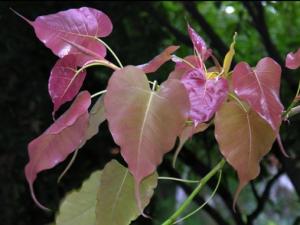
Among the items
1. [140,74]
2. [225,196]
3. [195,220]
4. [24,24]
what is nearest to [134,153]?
[140,74]

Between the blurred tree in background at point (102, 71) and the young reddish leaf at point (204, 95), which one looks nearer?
the young reddish leaf at point (204, 95)

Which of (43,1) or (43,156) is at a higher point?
(43,156)

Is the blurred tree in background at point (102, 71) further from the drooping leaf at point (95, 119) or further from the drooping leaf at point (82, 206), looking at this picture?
the drooping leaf at point (95, 119)

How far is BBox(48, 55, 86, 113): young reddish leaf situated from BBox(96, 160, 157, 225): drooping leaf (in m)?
0.10

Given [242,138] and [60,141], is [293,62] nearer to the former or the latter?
[242,138]

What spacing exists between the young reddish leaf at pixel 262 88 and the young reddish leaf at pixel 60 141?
13 centimetres

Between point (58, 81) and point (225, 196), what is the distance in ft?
5.33

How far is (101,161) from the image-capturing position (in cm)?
194

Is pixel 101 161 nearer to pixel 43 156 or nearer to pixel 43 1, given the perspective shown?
pixel 43 1

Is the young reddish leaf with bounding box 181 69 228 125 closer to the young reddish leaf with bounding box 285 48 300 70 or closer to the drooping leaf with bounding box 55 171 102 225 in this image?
the young reddish leaf with bounding box 285 48 300 70

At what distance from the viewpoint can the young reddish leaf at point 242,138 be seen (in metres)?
0.47

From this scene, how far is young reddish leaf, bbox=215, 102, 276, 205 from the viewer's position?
1.54 ft

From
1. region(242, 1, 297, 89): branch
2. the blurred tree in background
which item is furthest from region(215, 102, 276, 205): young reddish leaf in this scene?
region(242, 1, 297, 89): branch

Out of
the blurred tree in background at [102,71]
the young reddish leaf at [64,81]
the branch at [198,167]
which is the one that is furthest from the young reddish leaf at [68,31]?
the branch at [198,167]
